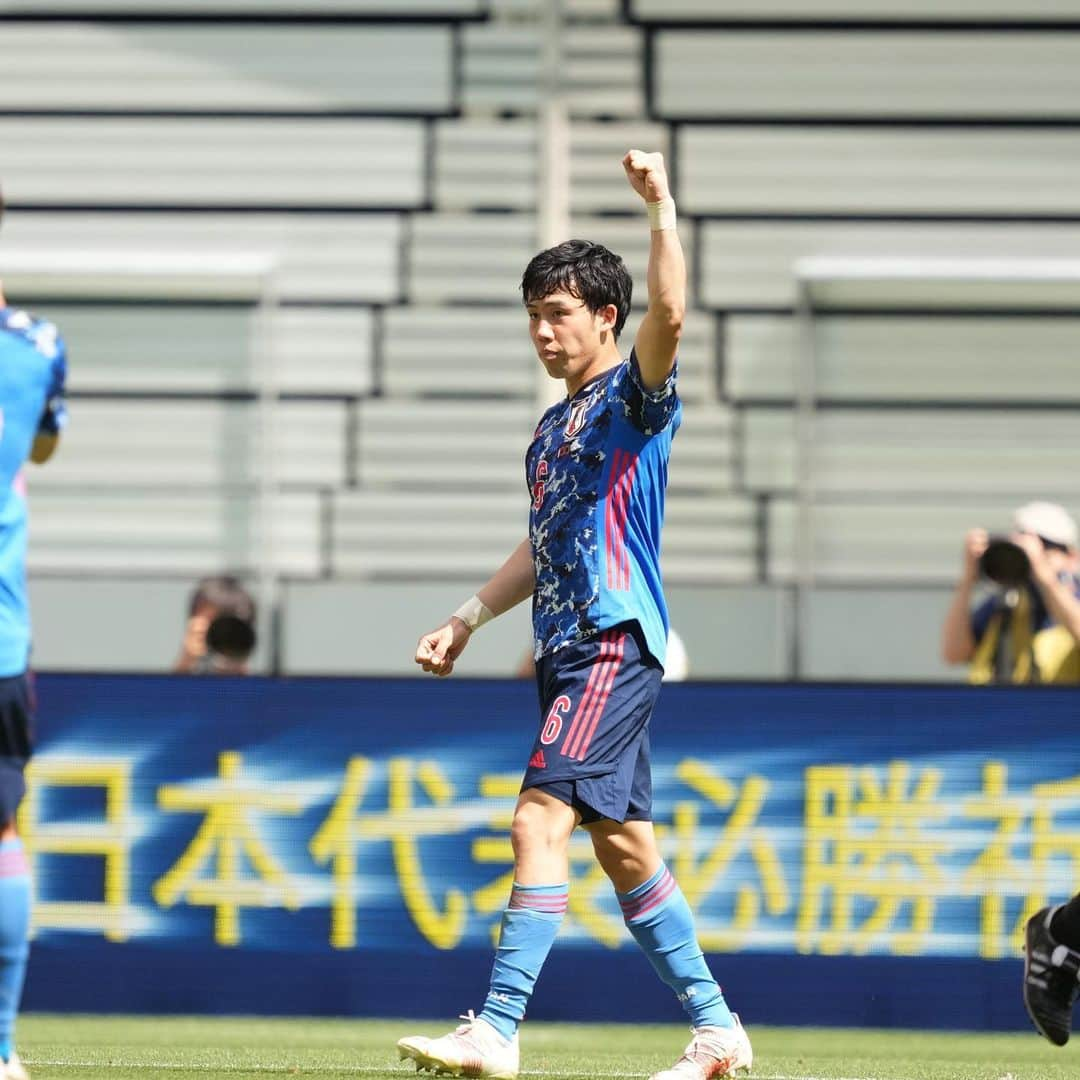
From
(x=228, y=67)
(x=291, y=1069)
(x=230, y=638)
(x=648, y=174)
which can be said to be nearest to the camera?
(x=648, y=174)

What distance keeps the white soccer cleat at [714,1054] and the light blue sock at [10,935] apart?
153cm

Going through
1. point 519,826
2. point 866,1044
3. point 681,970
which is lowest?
point 866,1044

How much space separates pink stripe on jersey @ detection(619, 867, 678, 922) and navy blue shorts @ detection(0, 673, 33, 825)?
4.92ft

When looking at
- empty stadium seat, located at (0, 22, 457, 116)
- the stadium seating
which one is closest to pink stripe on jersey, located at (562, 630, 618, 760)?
the stadium seating

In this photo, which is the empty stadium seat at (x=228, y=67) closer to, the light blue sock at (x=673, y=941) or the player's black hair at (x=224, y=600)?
the player's black hair at (x=224, y=600)

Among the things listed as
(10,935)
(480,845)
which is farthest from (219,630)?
(10,935)

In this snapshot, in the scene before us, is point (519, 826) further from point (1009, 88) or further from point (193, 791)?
point (1009, 88)

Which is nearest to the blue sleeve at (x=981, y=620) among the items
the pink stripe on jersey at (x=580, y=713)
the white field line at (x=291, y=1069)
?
the white field line at (x=291, y=1069)

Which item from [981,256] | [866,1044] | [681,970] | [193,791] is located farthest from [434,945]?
[981,256]

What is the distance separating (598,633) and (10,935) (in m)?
1.49

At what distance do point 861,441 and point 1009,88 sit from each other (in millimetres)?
2044

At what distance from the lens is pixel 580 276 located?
5.27m

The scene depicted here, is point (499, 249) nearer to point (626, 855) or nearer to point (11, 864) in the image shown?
point (626, 855)

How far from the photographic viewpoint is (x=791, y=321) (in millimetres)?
11594
